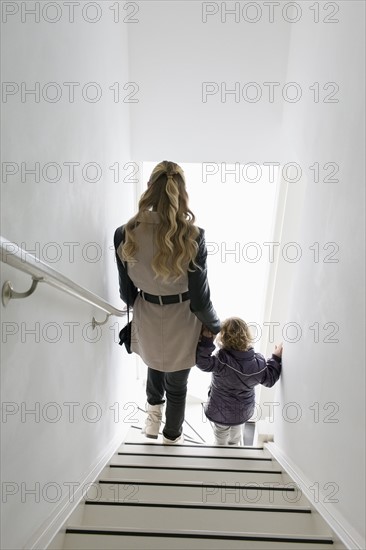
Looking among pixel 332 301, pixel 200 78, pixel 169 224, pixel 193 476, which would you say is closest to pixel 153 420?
pixel 193 476

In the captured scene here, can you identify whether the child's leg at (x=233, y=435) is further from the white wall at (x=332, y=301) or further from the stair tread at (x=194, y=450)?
the white wall at (x=332, y=301)

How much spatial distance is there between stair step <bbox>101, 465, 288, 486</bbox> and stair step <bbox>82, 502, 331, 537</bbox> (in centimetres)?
43

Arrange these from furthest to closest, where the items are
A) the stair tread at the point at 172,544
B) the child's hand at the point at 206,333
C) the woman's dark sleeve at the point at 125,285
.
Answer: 1. the child's hand at the point at 206,333
2. the woman's dark sleeve at the point at 125,285
3. the stair tread at the point at 172,544

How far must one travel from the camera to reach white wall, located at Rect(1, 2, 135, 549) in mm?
1349

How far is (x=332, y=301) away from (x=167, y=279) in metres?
0.85

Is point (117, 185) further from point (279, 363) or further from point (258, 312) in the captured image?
point (258, 312)

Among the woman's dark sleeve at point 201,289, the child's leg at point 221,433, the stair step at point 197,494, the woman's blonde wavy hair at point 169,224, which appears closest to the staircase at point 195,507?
the stair step at point 197,494

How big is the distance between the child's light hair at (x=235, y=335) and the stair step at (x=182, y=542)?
132 cm

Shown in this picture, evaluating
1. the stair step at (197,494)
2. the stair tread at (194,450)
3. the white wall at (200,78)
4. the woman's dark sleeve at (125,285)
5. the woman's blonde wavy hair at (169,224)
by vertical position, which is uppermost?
the white wall at (200,78)

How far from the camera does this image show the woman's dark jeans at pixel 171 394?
2.87 meters

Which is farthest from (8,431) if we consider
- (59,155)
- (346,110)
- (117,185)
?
(117,185)

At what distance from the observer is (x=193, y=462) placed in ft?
8.82

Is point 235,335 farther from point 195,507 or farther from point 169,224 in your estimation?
point 195,507

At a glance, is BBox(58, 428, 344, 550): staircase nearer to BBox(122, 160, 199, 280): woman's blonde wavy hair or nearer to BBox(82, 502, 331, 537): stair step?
BBox(82, 502, 331, 537): stair step
